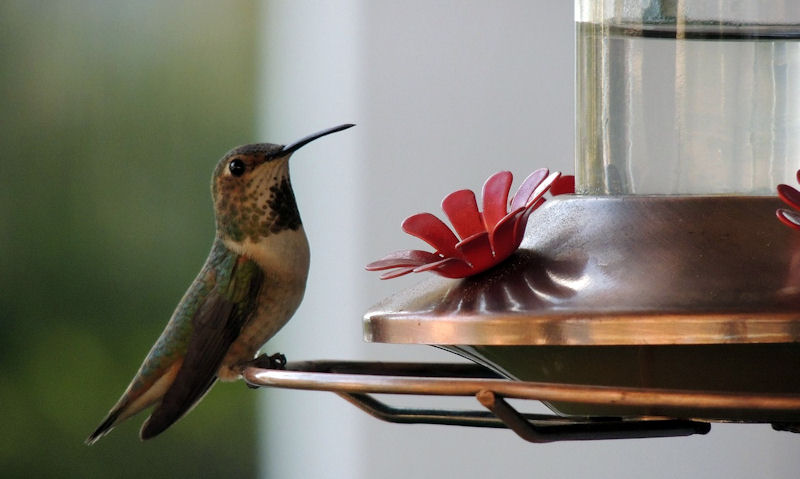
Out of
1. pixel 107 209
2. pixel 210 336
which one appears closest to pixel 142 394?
pixel 210 336

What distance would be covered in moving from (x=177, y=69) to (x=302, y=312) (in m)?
3.01

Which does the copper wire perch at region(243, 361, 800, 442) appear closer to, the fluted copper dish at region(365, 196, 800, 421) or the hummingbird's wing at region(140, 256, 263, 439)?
the fluted copper dish at region(365, 196, 800, 421)

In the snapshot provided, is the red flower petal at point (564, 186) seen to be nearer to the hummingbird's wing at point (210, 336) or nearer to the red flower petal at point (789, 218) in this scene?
the red flower petal at point (789, 218)

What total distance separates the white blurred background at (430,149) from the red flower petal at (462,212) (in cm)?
156

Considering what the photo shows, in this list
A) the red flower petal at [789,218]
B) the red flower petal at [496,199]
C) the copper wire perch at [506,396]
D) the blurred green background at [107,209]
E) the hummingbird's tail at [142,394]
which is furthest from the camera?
the blurred green background at [107,209]

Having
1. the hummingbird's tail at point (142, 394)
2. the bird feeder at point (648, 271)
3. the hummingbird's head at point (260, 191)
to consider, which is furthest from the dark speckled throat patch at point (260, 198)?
the bird feeder at point (648, 271)

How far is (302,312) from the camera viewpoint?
3.54 meters

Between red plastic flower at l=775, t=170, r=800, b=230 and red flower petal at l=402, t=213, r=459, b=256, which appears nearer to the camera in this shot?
red plastic flower at l=775, t=170, r=800, b=230

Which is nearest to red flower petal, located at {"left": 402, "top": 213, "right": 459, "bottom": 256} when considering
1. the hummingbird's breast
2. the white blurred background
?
the hummingbird's breast

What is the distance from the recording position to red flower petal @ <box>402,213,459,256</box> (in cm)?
128

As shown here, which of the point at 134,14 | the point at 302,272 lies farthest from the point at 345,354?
the point at 134,14

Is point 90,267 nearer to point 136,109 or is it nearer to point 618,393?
point 136,109

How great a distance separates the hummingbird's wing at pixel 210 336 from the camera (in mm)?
1862

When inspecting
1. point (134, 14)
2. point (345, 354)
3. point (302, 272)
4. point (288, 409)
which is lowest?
point (288, 409)
